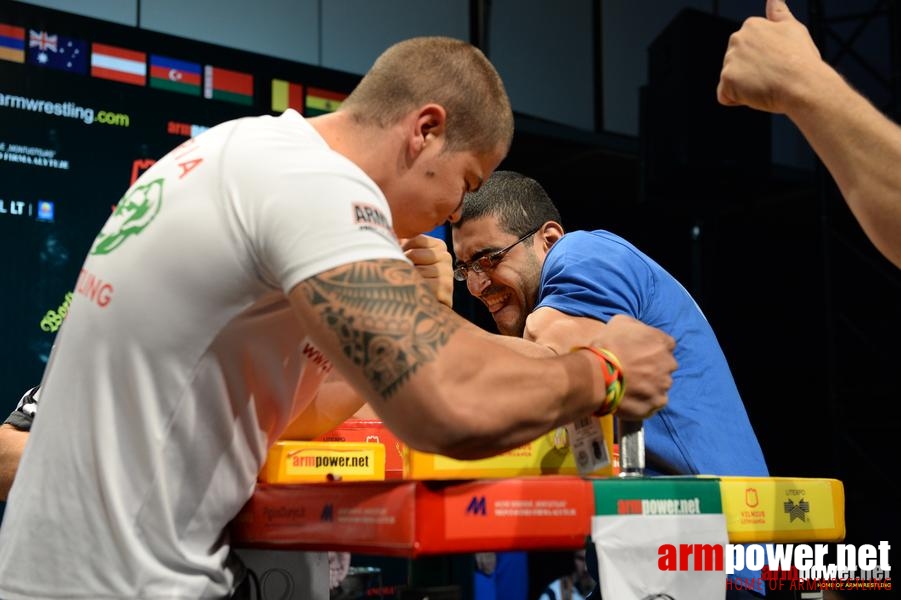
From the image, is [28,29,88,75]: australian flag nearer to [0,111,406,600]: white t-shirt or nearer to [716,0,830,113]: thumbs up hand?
[0,111,406,600]: white t-shirt

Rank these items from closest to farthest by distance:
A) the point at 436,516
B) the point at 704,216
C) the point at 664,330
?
the point at 436,516
the point at 664,330
the point at 704,216

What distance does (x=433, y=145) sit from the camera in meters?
1.54

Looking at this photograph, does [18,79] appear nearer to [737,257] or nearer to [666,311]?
[666,311]

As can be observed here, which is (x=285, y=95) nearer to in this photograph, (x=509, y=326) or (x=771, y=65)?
(x=509, y=326)

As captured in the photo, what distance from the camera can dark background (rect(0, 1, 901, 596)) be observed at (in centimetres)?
408

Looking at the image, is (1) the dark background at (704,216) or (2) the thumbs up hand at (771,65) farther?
(1) the dark background at (704,216)

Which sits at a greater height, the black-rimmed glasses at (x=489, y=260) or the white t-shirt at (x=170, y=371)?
the black-rimmed glasses at (x=489, y=260)

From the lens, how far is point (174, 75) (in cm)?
442

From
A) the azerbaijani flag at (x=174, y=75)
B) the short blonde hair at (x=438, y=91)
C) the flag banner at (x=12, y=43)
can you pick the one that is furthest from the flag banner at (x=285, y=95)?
the short blonde hair at (x=438, y=91)

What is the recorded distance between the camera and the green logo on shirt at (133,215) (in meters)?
1.28

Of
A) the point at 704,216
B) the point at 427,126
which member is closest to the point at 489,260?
the point at 427,126

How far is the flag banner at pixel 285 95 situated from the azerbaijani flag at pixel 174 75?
0.39m

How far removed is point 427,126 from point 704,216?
17.0 ft

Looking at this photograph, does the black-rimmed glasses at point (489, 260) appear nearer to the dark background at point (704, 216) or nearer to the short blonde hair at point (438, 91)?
the short blonde hair at point (438, 91)
